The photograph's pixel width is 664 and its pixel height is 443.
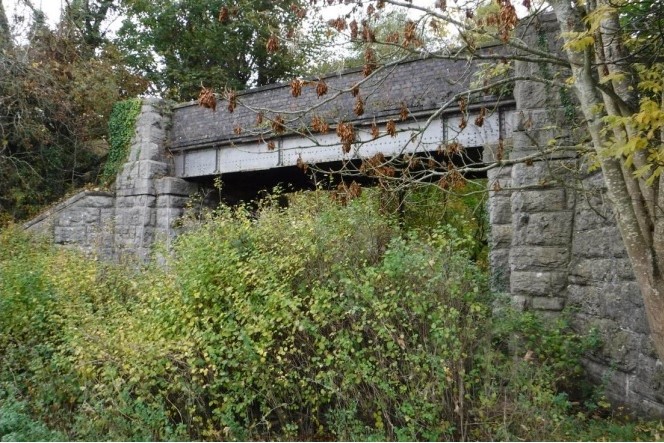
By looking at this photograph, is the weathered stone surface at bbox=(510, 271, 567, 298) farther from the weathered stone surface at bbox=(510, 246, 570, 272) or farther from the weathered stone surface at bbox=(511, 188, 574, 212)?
the weathered stone surface at bbox=(511, 188, 574, 212)

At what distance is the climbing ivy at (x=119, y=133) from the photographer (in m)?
13.0

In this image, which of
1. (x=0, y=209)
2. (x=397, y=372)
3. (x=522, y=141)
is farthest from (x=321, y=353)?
(x=0, y=209)

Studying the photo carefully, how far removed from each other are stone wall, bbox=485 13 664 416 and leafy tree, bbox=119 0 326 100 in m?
13.2

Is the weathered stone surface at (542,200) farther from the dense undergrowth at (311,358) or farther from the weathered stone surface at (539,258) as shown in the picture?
the dense undergrowth at (311,358)

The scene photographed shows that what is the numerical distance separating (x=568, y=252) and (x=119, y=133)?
11.2 metres

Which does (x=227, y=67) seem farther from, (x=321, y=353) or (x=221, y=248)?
(x=321, y=353)

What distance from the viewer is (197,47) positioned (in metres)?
18.8

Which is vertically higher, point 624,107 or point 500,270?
point 624,107

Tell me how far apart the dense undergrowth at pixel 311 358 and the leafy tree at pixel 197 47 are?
1363 centimetres

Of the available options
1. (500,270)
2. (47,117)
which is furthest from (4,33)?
(500,270)

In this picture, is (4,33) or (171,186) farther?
(4,33)

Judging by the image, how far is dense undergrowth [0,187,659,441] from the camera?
4.35 metres

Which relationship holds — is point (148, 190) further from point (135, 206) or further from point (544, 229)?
point (544, 229)

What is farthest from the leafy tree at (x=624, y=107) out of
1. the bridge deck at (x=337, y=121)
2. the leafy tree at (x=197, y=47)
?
the leafy tree at (x=197, y=47)
